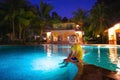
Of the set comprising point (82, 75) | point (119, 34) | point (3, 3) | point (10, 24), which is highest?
point (3, 3)

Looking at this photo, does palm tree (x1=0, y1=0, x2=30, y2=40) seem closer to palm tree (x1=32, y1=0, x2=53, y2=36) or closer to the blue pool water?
palm tree (x1=32, y1=0, x2=53, y2=36)

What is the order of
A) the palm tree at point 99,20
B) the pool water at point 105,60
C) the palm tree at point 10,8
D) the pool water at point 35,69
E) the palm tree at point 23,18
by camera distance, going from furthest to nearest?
the palm tree at point 23,18 < the palm tree at point 10,8 < the palm tree at point 99,20 < the pool water at point 105,60 < the pool water at point 35,69

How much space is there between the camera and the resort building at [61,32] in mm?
35881

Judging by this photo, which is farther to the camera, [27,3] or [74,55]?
[27,3]

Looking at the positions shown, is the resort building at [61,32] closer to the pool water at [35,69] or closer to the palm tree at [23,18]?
the palm tree at [23,18]

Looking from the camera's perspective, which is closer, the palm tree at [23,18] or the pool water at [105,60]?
the pool water at [105,60]

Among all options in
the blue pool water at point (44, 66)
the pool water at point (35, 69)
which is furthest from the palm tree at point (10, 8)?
the pool water at point (35, 69)

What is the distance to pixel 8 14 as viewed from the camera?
3195 cm

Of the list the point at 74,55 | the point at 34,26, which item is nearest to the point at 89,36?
the point at 34,26

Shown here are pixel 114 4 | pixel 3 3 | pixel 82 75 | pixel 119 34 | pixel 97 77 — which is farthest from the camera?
pixel 114 4

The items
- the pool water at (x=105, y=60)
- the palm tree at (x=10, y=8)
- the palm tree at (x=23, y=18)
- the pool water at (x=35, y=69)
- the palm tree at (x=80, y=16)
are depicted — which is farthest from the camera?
the palm tree at (x=80, y=16)

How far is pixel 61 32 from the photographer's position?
1448 inches

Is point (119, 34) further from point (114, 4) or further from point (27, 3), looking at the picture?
point (27, 3)

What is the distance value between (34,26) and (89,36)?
35.5 feet
